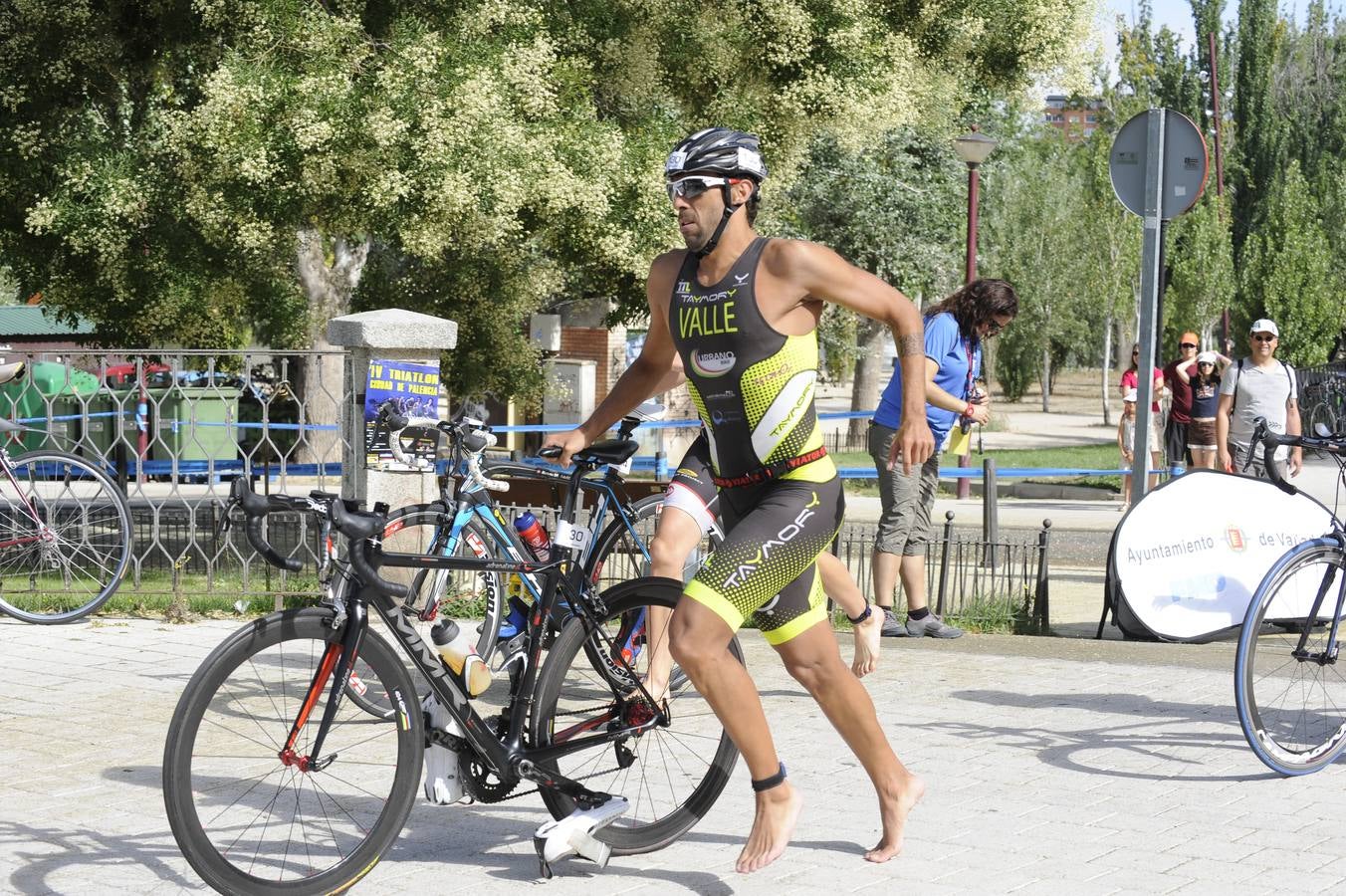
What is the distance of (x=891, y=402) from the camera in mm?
8383

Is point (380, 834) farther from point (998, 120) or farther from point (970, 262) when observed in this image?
point (998, 120)

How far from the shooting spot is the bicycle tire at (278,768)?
4.09 meters

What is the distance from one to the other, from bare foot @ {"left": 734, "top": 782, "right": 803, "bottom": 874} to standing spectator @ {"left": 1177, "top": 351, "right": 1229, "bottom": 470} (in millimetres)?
11535

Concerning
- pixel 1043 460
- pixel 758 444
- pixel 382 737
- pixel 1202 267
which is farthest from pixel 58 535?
pixel 1202 267

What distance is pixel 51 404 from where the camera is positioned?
9.85 meters

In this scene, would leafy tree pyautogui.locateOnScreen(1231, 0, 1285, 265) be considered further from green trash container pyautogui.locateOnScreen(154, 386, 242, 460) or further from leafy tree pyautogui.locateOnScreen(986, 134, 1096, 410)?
green trash container pyautogui.locateOnScreen(154, 386, 242, 460)

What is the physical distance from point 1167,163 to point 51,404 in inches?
255

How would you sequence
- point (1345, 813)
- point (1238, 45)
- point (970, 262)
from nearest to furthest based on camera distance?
point (1345, 813) < point (970, 262) < point (1238, 45)

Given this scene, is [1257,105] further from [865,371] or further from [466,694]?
[466,694]

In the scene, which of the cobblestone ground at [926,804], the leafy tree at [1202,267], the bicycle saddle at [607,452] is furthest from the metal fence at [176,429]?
the leafy tree at [1202,267]

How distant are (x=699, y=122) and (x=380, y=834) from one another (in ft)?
44.5

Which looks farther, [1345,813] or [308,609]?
[1345,813]

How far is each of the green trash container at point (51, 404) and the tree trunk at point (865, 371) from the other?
2142 centimetres

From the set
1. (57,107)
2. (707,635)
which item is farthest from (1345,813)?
(57,107)
